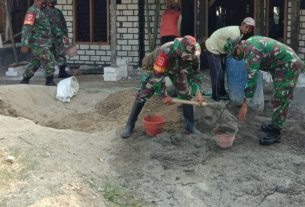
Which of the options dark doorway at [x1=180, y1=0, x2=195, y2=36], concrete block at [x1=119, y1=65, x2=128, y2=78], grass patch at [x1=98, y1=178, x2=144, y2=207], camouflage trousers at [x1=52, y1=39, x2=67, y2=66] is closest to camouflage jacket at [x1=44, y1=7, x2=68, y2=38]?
camouflage trousers at [x1=52, y1=39, x2=67, y2=66]

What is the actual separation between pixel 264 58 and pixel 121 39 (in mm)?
6707

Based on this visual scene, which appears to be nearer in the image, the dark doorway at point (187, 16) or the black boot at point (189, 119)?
the black boot at point (189, 119)

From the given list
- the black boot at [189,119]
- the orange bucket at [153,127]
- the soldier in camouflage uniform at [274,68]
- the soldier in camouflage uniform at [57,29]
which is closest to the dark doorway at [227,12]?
the soldier in camouflage uniform at [57,29]

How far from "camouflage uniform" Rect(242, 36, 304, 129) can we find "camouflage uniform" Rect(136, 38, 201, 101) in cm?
64

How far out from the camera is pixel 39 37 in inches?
378

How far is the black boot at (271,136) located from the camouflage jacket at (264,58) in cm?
75

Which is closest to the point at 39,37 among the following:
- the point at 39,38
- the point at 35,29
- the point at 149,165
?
the point at 39,38

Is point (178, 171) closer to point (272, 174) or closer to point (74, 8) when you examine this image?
point (272, 174)

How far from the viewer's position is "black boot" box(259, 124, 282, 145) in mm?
6770

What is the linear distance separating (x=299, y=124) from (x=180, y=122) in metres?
1.76

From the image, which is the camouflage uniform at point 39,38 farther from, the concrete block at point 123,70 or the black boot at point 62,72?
the concrete block at point 123,70

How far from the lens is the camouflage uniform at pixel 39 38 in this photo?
945 cm

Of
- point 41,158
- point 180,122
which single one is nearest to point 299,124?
point 180,122

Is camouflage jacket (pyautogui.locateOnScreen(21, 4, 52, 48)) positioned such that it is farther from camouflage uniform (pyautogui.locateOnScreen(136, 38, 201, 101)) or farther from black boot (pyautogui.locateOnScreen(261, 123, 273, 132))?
black boot (pyautogui.locateOnScreen(261, 123, 273, 132))
